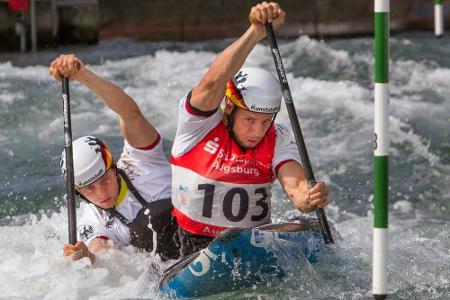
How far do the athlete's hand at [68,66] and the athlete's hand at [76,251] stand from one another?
950 mm

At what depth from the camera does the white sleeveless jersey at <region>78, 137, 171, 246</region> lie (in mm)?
6496

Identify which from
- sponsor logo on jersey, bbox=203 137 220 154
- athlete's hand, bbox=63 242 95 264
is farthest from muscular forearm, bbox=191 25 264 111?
athlete's hand, bbox=63 242 95 264

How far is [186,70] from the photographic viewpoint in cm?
1428

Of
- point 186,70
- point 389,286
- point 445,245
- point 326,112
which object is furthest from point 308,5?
point 389,286

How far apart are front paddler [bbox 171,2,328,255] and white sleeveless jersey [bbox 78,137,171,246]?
0.42 meters

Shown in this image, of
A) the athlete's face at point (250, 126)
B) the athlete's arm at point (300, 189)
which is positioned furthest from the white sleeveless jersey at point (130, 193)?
the athlete's arm at point (300, 189)

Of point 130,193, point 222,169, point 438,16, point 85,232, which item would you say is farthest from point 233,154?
point 438,16

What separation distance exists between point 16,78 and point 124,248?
306 inches

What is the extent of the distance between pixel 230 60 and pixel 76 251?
4.72 feet

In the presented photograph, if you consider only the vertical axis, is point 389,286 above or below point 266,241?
below

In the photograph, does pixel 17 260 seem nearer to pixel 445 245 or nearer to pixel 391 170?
pixel 445 245

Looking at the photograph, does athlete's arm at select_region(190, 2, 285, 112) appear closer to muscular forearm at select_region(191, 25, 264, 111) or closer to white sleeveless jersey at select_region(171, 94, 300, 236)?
muscular forearm at select_region(191, 25, 264, 111)

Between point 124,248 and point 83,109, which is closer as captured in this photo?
point 124,248

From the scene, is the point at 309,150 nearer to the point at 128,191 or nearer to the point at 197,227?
the point at 128,191
